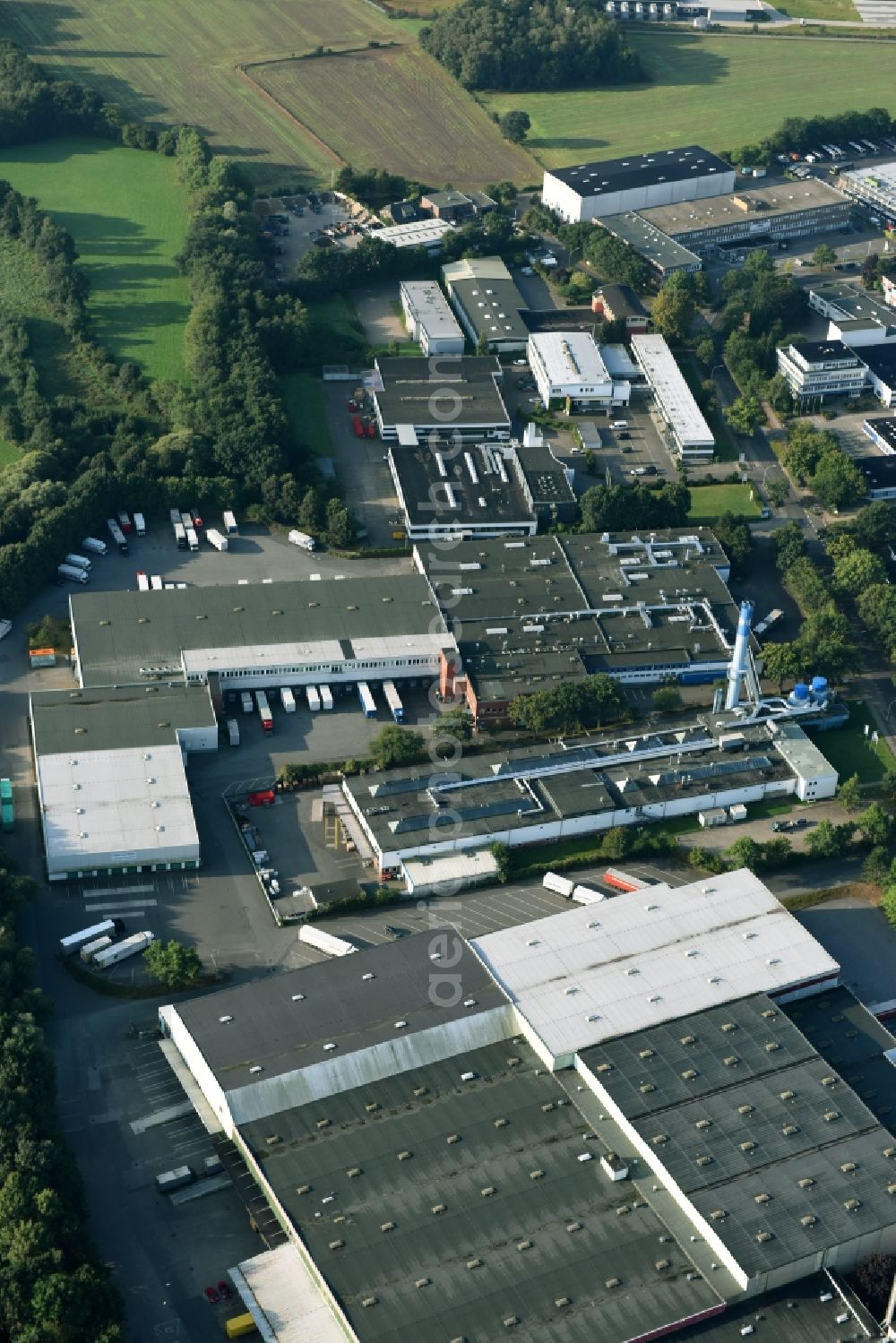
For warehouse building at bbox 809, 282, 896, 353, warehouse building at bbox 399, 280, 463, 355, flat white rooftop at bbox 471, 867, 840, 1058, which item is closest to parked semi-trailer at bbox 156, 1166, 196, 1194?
flat white rooftop at bbox 471, 867, 840, 1058

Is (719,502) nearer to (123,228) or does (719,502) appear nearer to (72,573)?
(72,573)

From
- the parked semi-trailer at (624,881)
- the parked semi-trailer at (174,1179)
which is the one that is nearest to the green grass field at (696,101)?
the parked semi-trailer at (624,881)

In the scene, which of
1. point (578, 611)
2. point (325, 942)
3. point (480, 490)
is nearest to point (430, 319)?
point (480, 490)

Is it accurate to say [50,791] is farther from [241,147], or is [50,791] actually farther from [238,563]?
[241,147]

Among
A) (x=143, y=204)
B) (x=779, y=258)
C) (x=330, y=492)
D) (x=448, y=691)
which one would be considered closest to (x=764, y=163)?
(x=779, y=258)

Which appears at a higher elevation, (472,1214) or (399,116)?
→ (399,116)

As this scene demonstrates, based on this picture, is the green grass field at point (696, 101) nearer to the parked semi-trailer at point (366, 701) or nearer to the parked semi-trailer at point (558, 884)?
the parked semi-trailer at point (366, 701)

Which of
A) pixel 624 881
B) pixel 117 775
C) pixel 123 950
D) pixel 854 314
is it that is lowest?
pixel 123 950
